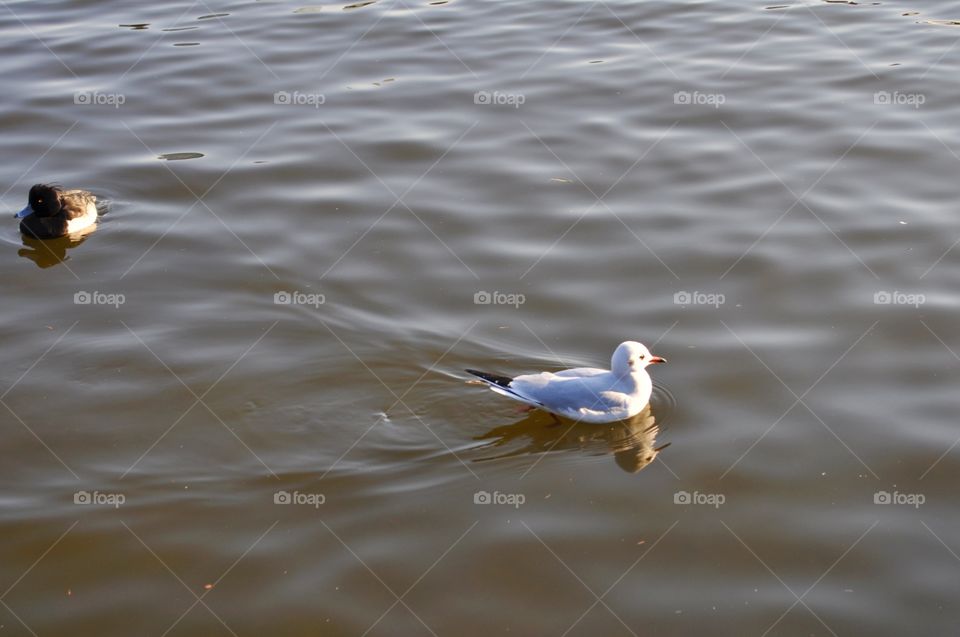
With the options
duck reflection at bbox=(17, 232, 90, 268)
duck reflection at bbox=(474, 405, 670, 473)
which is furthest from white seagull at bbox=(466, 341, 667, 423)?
duck reflection at bbox=(17, 232, 90, 268)

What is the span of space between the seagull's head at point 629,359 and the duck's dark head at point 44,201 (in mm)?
5955

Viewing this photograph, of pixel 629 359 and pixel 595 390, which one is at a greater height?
pixel 629 359

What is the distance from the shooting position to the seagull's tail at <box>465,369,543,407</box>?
8.33 m

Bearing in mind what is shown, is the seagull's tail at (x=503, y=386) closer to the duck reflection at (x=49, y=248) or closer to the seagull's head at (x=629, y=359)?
the seagull's head at (x=629, y=359)

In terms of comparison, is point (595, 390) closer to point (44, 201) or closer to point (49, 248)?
point (49, 248)

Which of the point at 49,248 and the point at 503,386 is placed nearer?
the point at 503,386

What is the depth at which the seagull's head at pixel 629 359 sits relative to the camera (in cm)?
836

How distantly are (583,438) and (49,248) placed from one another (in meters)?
5.93

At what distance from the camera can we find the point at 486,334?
9.48 m

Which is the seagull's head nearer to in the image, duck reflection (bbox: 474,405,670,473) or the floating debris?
duck reflection (bbox: 474,405,670,473)

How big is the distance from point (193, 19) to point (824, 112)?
9.67m

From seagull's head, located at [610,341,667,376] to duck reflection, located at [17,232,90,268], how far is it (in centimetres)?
580

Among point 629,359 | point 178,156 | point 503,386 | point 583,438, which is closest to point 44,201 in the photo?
point 178,156

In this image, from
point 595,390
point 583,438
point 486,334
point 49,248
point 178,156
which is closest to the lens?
point 595,390
